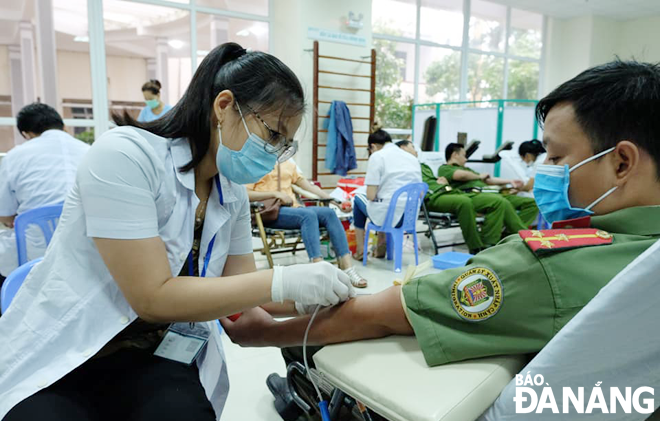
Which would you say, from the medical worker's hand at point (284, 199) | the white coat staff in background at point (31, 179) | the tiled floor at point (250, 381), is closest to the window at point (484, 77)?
the medical worker's hand at point (284, 199)

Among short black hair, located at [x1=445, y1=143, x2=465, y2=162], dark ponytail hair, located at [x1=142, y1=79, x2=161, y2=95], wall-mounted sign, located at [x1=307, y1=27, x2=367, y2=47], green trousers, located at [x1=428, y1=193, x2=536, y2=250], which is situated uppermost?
wall-mounted sign, located at [x1=307, y1=27, x2=367, y2=47]

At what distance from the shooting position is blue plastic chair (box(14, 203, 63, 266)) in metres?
1.82

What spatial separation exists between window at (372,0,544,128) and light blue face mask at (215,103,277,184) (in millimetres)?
6087

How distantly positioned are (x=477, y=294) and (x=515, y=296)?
65mm

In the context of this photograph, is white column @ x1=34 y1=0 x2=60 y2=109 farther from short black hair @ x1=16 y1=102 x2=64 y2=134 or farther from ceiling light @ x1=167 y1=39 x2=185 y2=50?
short black hair @ x1=16 y1=102 x2=64 y2=134

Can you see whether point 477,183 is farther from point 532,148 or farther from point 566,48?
point 566,48

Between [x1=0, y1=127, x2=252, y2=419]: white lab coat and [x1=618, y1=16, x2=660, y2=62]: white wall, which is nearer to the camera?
[x1=0, y1=127, x2=252, y2=419]: white lab coat

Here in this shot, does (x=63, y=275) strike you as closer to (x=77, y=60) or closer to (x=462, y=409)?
(x=462, y=409)

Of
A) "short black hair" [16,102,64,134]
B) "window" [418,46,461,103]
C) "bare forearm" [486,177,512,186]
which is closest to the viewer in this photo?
"short black hair" [16,102,64,134]

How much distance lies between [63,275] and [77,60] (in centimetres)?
506

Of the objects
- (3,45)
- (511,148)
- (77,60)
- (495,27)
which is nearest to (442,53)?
(495,27)

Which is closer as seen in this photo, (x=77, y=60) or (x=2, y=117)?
(x=2, y=117)

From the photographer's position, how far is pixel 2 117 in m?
4.73

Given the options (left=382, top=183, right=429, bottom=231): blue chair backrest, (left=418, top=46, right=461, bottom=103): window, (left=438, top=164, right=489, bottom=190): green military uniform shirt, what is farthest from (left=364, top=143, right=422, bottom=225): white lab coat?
(left=418, top=46, right=461, bottom=103): window
